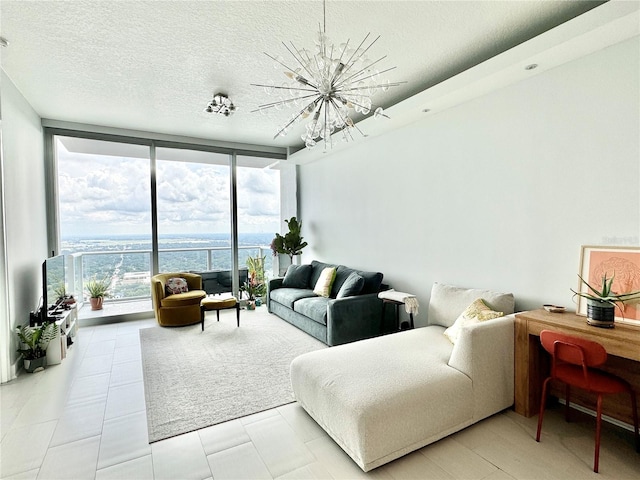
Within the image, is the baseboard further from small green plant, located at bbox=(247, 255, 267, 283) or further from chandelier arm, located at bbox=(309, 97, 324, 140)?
small green plant, located at bbox=(247, 255, 267, 283)

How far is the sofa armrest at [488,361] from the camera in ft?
7.57

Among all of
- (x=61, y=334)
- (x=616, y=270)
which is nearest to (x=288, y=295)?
(x=61, y=334)

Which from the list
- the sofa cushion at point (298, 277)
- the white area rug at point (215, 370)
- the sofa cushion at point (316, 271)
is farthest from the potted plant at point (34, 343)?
the sofa cushion at point (316, 271)

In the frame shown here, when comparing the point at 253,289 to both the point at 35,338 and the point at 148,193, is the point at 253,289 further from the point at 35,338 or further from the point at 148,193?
the point at 35,338

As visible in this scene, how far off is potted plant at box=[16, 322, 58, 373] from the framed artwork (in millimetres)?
4954

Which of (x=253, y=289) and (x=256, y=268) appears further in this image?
(x=256, y=268)

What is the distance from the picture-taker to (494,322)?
2.47 meters

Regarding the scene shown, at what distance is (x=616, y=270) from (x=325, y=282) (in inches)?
130

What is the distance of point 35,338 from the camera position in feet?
10.9

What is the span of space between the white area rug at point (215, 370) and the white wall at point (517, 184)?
1.80 metres

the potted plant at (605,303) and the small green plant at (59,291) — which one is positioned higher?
the potted plant at (605,303)

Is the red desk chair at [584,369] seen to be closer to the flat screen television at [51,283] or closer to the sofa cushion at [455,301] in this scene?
the sofa cushion at [455,301]

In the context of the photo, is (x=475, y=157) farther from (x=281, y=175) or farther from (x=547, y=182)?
(x=281, y=175)

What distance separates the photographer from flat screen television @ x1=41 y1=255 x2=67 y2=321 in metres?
3.49
